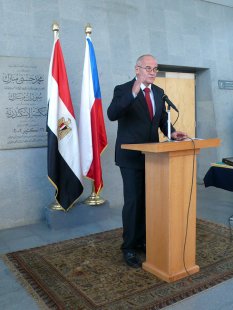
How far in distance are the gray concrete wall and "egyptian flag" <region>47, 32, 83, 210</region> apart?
1.37 feet

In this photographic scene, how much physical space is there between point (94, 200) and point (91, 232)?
20.2 inches

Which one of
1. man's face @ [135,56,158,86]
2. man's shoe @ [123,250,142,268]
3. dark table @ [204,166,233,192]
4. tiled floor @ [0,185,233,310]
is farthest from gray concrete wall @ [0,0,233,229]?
man's face @ [135,56,158,86]

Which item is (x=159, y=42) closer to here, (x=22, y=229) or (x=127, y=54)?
(x=127, y=54)

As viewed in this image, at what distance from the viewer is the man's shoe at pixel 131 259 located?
2467 mm

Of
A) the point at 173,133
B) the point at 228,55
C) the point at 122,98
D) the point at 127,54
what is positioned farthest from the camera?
the point at 228,55

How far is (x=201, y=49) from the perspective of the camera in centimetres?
523

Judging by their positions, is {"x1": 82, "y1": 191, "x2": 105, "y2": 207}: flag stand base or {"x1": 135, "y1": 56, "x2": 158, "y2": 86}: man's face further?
{"x1": 82, "y1": 191, "x2": 105, "y2": 207}: flag stand base

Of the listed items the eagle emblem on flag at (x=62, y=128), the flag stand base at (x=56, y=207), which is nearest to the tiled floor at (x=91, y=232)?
the flag stand base at (x=56, y=207)

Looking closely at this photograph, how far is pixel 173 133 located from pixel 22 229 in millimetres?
2044

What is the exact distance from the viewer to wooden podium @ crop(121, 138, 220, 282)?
2109 millimetres

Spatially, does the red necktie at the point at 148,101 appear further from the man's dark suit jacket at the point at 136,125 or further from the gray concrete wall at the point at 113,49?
the gray concrete wall at the point at 113,49

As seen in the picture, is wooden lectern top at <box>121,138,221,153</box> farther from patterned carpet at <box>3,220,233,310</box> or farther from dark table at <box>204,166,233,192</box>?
dark table at <box>204,166,233,192</box>

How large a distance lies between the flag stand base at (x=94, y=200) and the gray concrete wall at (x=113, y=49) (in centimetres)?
22

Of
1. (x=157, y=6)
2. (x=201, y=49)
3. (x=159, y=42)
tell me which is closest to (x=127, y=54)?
(x=159, y=42)
